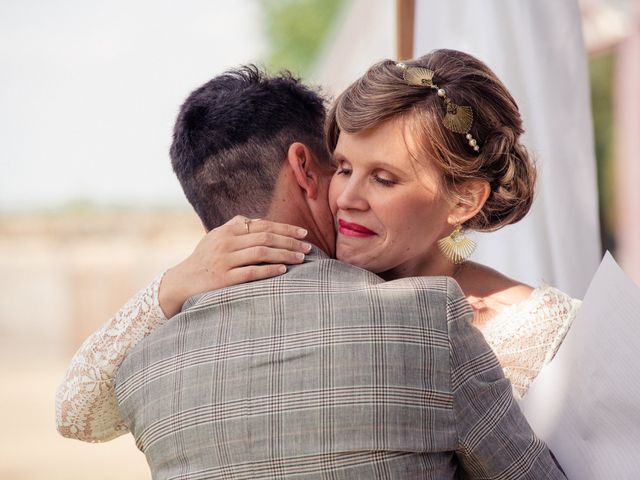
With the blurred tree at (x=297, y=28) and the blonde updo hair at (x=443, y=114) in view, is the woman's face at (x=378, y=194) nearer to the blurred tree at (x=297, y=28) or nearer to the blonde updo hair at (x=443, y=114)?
the blonde updo hair at (x=443, y=114)

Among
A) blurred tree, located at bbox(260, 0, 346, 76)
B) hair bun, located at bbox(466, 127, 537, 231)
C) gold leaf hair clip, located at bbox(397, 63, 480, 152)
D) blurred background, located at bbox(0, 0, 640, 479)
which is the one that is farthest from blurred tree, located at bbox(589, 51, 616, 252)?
blurred tree, located at bbox(260, 0, 346, 76)

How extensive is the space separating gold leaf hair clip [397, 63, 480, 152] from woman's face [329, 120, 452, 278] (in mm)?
98

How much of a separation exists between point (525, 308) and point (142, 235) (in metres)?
13.3

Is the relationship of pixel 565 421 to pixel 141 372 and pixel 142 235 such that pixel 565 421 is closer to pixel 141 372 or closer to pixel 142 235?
pixel 141 372

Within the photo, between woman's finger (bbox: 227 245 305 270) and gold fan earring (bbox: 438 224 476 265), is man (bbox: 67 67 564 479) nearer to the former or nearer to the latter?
woman's finger (bbox: 227 245 305 270)

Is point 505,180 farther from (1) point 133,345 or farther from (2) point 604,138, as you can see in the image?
(2) point 604,138

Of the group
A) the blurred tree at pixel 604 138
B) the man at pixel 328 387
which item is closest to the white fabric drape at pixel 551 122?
the man at pixel 328 387

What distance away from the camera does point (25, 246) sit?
1452cm

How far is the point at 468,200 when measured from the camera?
2033mm

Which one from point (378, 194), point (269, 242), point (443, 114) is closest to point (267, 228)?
point (269, 242)

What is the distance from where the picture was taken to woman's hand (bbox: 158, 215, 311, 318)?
62.5 inches

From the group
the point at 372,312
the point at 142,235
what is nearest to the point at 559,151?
the point at 372,312

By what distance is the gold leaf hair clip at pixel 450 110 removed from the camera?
1.92 metres

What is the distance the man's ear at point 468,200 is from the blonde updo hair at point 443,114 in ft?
0.04
